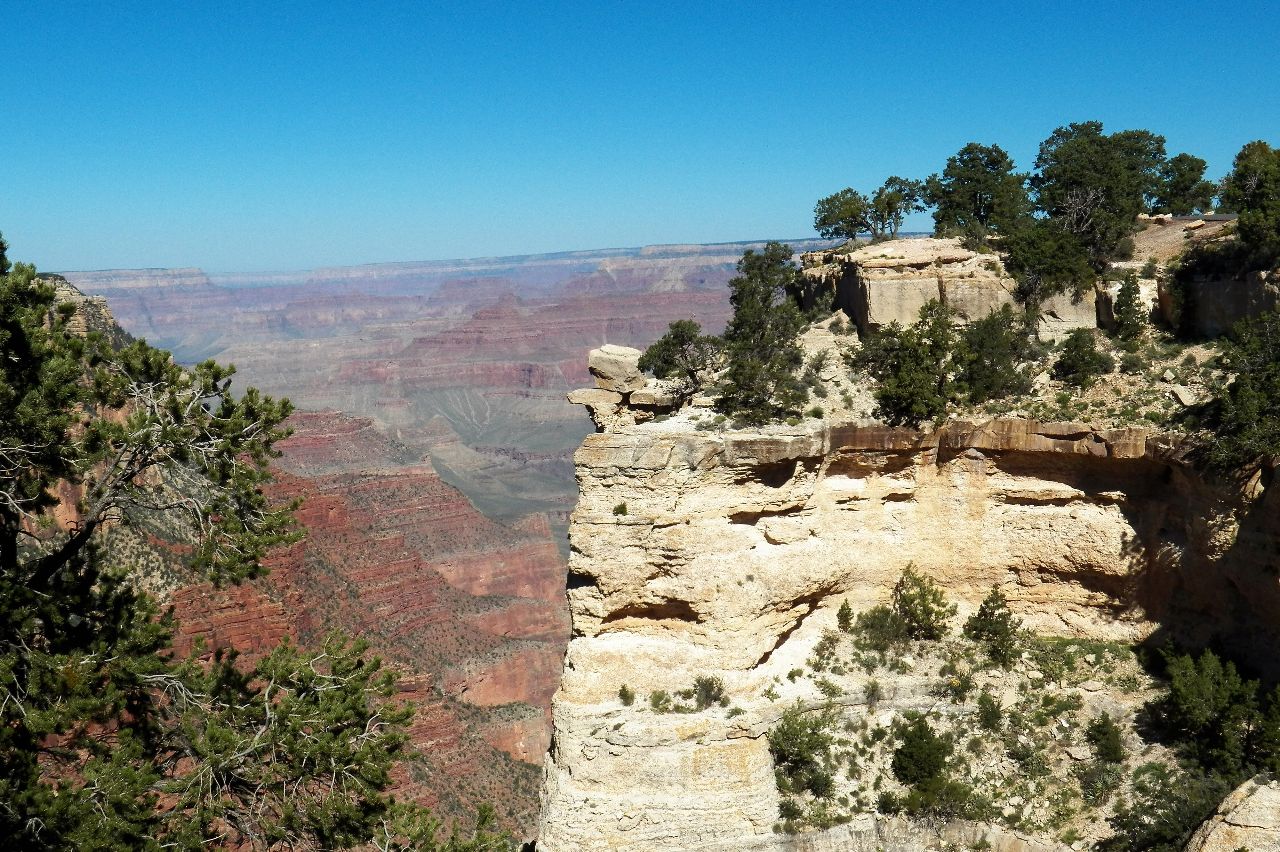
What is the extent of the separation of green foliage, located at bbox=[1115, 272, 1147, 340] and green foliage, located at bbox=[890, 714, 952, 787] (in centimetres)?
1220

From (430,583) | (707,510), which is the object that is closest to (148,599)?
(707,510)

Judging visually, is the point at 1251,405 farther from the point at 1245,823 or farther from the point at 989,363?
the point at 1245,823

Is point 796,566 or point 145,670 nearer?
point 145,670

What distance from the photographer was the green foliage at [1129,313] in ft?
77.2

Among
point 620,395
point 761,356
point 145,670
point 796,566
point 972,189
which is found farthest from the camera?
point 972,189

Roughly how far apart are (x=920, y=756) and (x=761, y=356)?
34.8ft

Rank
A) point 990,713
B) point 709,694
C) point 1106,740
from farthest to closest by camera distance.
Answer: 1. point 990,713
2. point 709,694
3. point 1106,740

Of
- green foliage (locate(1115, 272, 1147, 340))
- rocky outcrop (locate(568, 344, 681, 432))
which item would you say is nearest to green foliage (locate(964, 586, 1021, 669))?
green foliage (locate(1115, 272, 1147, 340))

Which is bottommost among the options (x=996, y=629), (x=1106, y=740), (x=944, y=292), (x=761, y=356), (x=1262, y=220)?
(x=1106, y=740)

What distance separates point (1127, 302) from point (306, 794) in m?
22.7

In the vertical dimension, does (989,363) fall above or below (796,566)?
above

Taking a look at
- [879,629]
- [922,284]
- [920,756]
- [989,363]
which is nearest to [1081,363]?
[989,363]

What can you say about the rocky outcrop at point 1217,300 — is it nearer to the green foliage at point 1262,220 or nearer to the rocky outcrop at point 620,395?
the green foliage at point 1262,220

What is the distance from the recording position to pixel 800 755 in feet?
60.7
